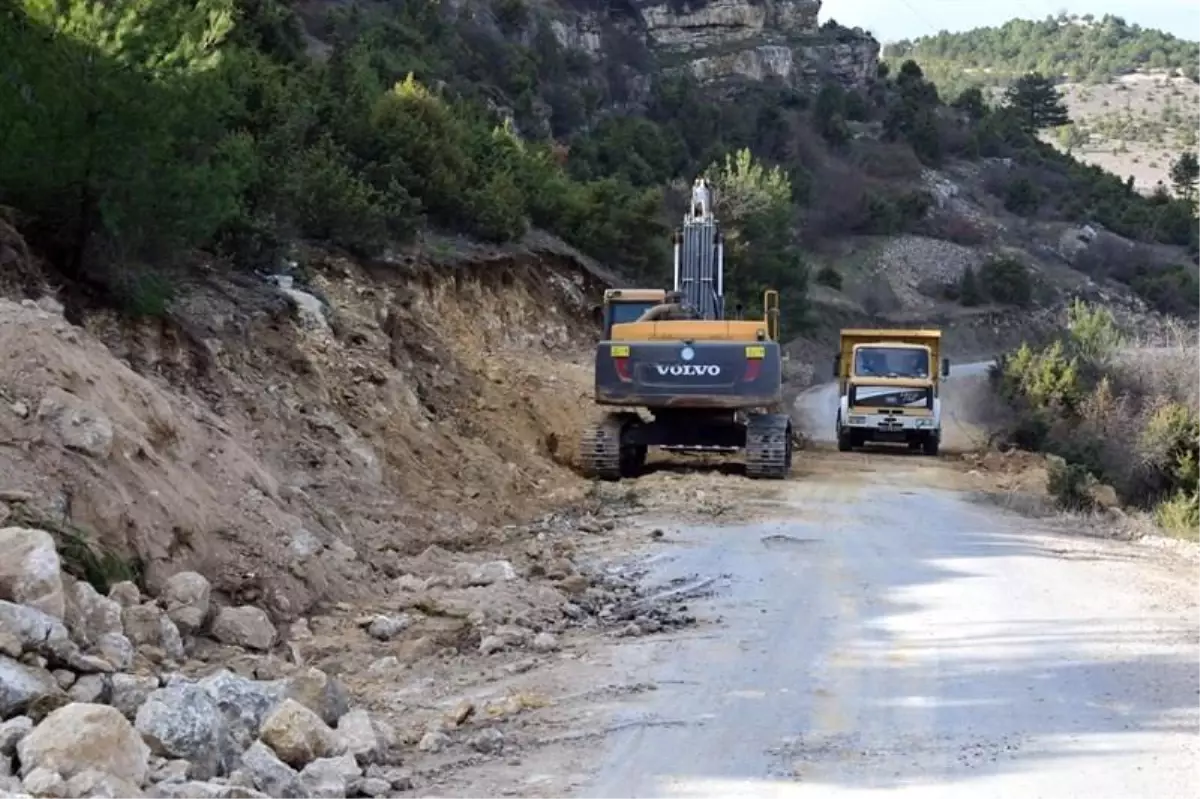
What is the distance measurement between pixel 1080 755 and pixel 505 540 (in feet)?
23.5

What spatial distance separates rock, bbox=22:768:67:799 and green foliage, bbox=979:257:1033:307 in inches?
2665

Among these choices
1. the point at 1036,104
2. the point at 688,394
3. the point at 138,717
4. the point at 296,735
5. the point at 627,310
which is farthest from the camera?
the point at 1036,104

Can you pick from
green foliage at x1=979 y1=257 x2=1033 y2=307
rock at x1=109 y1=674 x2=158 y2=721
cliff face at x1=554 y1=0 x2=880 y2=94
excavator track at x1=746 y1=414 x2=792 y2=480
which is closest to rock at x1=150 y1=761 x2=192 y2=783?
rock at x1=109 y1=674 x2=158 y2=721

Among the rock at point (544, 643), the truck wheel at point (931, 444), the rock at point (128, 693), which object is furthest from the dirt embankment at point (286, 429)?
the truck wheel at point (931, 444)

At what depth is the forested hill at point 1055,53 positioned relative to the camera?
572 ft

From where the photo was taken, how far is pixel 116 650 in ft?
23.2

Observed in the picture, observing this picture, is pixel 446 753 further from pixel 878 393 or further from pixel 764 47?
pixel 764 47

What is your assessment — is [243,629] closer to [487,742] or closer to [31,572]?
[31,572]

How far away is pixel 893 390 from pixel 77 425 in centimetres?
1920

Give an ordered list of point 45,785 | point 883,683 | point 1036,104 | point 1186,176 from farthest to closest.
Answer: point 1036,104 → point 1186,176 → point 883,683 → point 45,785

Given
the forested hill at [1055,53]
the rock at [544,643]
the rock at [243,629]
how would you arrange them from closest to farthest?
the rock at [243,629] → the rock at [544,643] → the forested hill at [1055,53]

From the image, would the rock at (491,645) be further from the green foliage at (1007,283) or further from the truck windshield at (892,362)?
the green foliage at (1007,283)

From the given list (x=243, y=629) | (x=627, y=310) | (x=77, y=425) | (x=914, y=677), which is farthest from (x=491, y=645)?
(x=627, y=310)

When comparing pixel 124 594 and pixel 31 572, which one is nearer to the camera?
pixel 31 572
